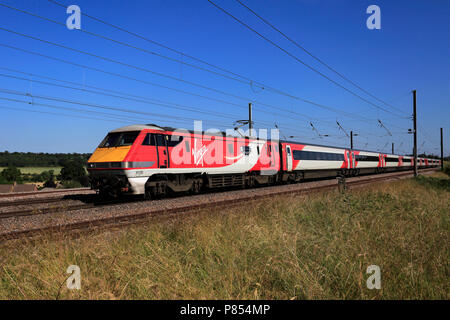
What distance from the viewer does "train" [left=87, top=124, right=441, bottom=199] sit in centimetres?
1117

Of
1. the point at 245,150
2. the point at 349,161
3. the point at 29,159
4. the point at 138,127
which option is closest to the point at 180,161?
the point at 138,127

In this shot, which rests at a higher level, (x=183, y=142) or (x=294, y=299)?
(x=183, y=142)

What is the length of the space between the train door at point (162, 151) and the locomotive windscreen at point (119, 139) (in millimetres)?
997

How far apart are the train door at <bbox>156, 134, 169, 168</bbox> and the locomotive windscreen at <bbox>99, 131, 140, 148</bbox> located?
1.00m

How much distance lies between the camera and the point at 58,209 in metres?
10.4

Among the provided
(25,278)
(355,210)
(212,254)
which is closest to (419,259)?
(212,254)

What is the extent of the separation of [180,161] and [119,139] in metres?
2.74

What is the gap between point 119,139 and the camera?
11781 mm

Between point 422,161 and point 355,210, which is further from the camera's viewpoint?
point 422,161

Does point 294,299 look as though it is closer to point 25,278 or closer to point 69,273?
point 69,273

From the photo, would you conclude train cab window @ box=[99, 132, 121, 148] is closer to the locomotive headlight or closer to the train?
the train

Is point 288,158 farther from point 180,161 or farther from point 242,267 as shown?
point 242,267

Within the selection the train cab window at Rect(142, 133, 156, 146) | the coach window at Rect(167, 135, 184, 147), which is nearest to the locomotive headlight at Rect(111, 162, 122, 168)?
the train cab window at Rect(142, 133, 156, 146)
